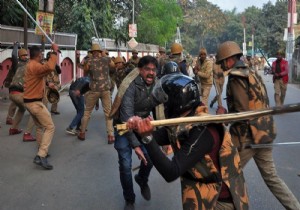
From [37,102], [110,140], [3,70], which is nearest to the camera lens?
[37,102]

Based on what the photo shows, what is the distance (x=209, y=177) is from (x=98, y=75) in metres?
6.06

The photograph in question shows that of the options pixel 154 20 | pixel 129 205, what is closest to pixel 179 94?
pixel 129 205

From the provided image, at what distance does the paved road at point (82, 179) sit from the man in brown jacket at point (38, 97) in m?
0.26

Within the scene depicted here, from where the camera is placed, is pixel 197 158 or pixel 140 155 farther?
pixel 140 155

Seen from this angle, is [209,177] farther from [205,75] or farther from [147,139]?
[205,75]

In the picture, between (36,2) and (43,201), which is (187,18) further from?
(43,201)

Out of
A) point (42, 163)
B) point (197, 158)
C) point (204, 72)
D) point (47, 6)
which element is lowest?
point (42, 163)

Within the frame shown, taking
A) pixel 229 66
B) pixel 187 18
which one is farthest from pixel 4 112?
pixel 187 18

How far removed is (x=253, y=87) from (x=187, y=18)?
85.8m

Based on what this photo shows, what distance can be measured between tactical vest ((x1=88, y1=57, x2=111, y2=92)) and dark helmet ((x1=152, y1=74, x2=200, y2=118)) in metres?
5.80

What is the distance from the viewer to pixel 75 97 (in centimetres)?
904

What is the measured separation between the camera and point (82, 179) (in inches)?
233

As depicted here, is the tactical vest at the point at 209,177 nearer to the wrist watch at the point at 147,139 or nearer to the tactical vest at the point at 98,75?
the wrist watch at the point at 147,139

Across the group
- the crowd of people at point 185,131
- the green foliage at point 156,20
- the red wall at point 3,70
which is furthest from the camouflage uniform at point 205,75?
the green foliage at point 156,20
